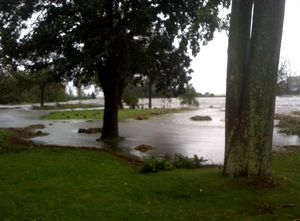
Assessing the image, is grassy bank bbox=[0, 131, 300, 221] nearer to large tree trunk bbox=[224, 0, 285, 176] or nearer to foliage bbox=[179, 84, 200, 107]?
large tree trunk bbox=[224, 0, 285, 176]

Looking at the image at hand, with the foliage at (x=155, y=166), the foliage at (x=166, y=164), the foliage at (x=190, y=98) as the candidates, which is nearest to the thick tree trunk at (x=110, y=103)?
the foliage at (x=166, y=164)

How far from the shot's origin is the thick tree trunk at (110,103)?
21.6 m

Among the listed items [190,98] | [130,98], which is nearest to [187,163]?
[130,98]

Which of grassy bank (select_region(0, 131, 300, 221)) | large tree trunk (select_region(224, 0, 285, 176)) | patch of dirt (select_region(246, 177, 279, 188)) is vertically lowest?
grassy bank (select_region(0, 131, 300, 221))

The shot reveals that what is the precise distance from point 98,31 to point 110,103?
4.69 m

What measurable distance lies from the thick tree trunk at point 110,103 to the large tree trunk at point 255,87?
12655mm

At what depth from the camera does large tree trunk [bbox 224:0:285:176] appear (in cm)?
907

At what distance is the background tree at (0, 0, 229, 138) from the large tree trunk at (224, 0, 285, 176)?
8005mm

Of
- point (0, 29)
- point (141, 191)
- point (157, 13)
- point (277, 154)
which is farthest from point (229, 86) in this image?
point (0, 29)

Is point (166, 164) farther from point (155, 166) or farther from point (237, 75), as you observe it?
point (237, 75)

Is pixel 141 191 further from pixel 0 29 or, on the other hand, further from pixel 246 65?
pixel 0 29

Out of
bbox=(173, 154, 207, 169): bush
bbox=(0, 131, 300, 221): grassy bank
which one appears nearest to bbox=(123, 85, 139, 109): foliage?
bbox=(173, 154, 207, 169): bush

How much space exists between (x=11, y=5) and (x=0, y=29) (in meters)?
1.11

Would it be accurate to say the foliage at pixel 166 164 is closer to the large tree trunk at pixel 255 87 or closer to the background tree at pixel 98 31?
the large tree trunk at pixel 255 87
